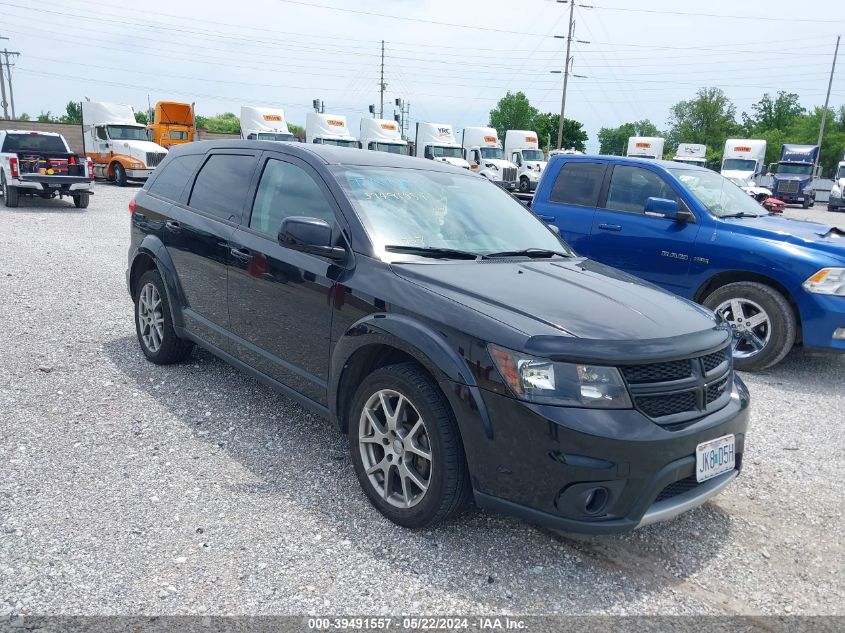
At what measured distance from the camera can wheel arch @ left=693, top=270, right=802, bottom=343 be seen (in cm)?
581

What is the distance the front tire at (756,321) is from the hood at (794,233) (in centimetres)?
49

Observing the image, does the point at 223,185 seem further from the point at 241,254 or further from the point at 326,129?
the point at 326,129

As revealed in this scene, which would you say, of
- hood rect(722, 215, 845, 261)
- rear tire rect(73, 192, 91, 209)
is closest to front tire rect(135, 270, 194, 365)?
hood rect(722, 215, 845, 261)

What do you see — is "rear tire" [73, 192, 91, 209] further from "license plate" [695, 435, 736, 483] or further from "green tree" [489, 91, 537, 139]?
"green tree" [489, 91, 537, 139]

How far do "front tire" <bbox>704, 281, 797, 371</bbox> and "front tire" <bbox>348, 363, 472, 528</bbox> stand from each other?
12.6 feet

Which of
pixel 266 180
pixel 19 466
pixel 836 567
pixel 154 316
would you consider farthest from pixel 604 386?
pixel 154 316

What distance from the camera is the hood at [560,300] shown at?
283 centimetres

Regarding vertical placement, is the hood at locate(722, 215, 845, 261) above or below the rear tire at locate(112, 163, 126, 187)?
above

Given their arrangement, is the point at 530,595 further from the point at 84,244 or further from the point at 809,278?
the point at 84,244

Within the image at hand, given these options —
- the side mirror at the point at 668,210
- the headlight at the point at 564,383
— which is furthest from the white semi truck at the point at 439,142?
the headlight at the point at 564,383

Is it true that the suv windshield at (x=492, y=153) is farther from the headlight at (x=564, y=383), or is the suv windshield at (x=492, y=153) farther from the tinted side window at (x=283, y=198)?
the headlight at (x=564, y=383)

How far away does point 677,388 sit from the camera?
9.21 feet

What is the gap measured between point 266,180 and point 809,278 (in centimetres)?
451

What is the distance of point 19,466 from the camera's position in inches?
142
